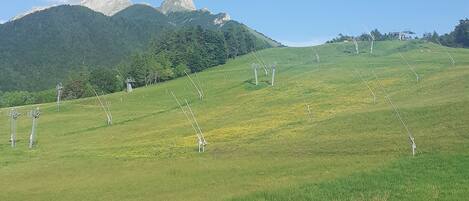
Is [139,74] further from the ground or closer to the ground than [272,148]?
further from the ground

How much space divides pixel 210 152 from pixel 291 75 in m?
70.1

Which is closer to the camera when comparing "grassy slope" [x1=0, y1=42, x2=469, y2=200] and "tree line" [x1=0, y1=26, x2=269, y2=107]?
"grassy slope" [x1=0, y1=42, x2=469, y2=200]

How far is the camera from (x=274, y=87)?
347 ft

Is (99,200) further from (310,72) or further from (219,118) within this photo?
(310,72)

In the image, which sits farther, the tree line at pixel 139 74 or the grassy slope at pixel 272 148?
the tree line at pixel 139 74

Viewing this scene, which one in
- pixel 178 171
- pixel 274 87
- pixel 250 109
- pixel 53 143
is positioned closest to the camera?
pixel 178 171

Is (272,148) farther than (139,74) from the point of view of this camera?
No

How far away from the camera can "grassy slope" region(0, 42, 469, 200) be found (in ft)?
111

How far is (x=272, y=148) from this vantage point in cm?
5028

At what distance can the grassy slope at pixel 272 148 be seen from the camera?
111ft

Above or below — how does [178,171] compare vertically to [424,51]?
below

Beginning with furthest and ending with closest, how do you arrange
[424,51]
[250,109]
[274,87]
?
[424,51] → [274,87] → [250,109]

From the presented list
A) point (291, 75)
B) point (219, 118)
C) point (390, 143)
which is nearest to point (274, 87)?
point (291, 75)

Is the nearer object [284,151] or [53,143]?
[284,151]
